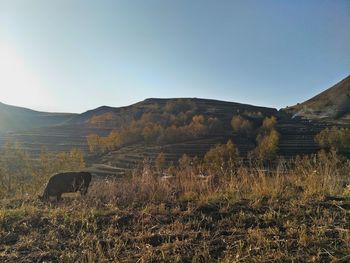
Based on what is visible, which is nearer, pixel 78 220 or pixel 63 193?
pixel 78 220

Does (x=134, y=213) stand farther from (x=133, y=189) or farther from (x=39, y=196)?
(x=39, y=196)

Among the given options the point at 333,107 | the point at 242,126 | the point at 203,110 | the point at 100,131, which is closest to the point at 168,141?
the point at 242,126

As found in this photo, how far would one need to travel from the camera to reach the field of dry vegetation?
377 cm

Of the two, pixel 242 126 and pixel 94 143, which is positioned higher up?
pixel 242 126

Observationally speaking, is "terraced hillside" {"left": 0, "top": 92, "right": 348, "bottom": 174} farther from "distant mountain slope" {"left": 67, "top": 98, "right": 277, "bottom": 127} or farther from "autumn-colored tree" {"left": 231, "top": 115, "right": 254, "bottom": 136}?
"autumn-colored tree" {"left": 231, "top": 115, "right": 254, "bottom": 136}

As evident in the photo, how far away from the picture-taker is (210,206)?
5371 mm

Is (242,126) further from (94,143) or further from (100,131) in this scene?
(100,131)

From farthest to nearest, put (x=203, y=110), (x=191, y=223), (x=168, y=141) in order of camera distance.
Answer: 1. (x=203, y=110)
2. (x=168, y=141)
3. (x=191, y=223)

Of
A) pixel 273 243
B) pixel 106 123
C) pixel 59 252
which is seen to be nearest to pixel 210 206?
pixel 273 243

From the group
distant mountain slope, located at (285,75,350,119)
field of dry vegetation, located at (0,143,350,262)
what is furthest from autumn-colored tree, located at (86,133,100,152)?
field of dry vegetation, located at (0,143,350,262)

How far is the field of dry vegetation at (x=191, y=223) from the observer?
12.4ft

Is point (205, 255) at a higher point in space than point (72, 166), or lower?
higher

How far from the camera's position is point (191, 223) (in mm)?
4664

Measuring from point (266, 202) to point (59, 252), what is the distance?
2.94 metres
